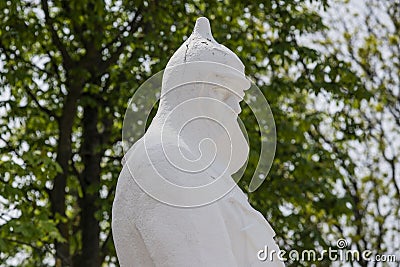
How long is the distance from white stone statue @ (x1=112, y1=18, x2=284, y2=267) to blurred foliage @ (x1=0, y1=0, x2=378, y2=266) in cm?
658

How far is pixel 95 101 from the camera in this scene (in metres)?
13.1

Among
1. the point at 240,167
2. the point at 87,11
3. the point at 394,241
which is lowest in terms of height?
the point at 394,241

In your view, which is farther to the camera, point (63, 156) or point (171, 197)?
point (63, 156)

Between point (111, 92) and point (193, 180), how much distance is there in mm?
8481

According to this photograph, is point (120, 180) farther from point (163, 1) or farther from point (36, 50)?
point (36, 50)

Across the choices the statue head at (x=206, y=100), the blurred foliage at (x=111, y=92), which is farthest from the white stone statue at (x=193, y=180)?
the blurred foliage at (x=111, y=92)

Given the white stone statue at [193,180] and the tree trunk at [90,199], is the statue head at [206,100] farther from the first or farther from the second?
the tree trunk at [90,199]

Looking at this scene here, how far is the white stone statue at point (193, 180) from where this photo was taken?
475cm

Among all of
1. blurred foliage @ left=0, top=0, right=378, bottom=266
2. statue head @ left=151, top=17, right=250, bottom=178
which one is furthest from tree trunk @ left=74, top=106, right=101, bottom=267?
statue head @ left=151, top=17, right=250, bottom=178

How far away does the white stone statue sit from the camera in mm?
4754

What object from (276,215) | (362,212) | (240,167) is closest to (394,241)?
(362,212)

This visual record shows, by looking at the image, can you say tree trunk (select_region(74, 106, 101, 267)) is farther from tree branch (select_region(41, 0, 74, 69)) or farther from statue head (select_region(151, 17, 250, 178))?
statue head (select_region(151, 17, 250, 178))

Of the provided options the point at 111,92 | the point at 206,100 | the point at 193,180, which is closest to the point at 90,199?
the point at 111,92

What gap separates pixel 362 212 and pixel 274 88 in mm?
5431
